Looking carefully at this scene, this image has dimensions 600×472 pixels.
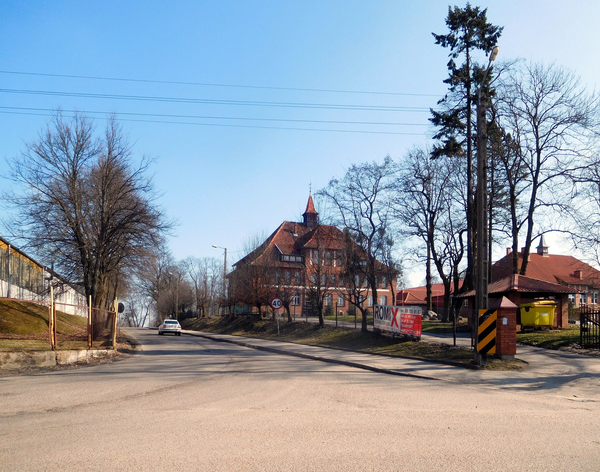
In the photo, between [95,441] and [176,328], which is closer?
[95,441]

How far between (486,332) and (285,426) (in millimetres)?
9964

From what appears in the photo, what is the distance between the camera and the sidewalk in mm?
12305

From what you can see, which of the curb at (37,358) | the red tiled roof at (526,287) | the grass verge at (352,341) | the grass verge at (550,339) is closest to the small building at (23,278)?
the curb at (37,358)

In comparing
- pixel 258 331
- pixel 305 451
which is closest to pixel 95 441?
pixel 305 451

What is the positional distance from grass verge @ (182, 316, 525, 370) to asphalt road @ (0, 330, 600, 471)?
5039 millimetres

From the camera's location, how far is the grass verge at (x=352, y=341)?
57.1 feet

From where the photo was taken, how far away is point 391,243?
108 ft

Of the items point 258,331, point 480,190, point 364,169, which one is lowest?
point 258,331

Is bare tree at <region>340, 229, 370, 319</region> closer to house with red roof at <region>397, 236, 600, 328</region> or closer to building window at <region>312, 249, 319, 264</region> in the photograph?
building window at <region>312, 249, 319, 264</region>

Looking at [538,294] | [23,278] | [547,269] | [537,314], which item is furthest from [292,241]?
[537,314]

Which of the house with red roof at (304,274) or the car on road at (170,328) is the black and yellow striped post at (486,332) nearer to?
the house with red roof at (304,274)

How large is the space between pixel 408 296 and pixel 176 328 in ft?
133

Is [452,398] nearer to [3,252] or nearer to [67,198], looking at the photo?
[67,198]

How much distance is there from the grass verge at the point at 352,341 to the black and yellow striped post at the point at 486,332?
546 millimetres
